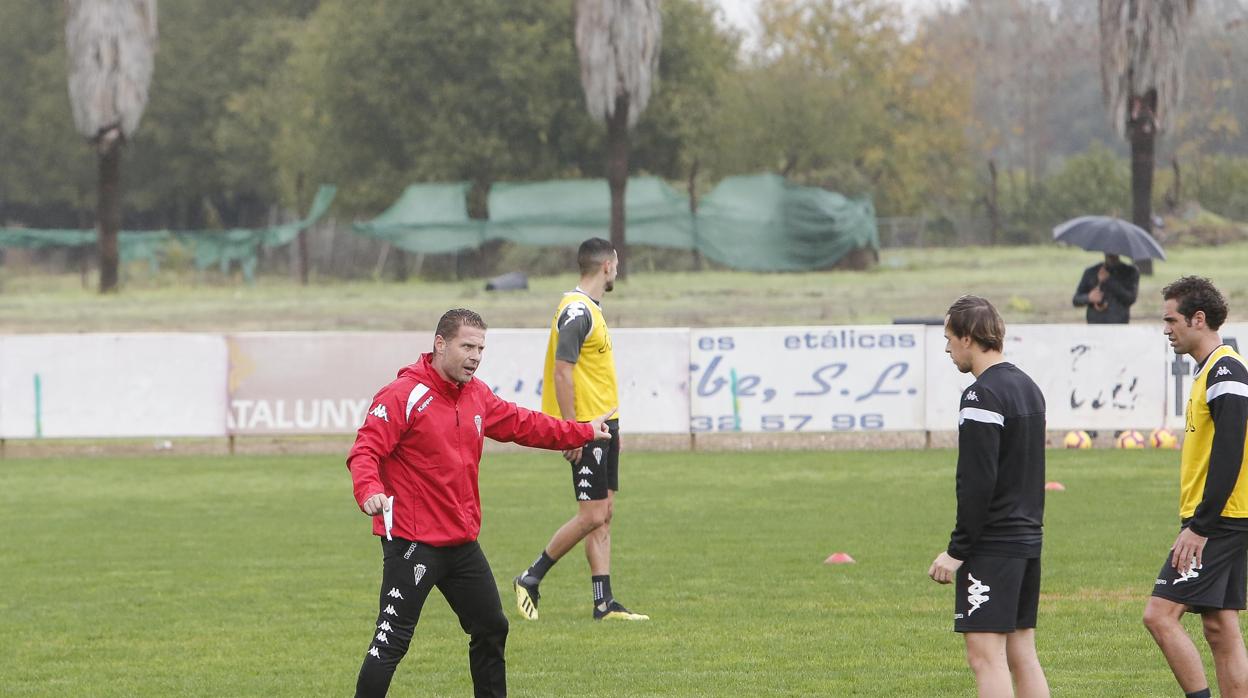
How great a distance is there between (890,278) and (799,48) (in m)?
29.2

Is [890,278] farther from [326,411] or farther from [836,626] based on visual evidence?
[836,626]

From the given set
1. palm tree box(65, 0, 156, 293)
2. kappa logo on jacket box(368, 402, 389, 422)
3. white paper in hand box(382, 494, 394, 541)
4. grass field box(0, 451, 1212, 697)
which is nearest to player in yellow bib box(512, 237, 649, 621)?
grass field box(0, 451, 1212, 697)

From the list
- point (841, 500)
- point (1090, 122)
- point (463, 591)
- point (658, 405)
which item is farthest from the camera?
point (1090, 122)

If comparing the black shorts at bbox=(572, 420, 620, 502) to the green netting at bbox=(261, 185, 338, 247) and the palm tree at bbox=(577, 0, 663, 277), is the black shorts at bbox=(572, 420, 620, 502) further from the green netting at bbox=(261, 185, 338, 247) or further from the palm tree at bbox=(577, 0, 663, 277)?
the green netting at bbox=(261, 185, 338, 247)

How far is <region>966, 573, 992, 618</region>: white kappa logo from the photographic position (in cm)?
599

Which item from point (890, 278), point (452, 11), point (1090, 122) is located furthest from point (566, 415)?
point (1090, 122)

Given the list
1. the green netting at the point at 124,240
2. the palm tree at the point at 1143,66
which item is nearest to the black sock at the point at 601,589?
the palm tree at the point at 1143,66

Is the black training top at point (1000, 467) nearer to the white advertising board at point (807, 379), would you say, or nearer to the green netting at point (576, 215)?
the white advertising board at point (807, 379)

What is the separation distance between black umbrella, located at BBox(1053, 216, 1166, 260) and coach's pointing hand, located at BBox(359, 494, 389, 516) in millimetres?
13175

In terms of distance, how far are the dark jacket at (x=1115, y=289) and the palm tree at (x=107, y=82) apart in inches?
842

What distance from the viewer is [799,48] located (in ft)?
198

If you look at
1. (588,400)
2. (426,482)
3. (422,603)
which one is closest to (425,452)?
(426,482)

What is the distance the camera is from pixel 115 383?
20.3 meters

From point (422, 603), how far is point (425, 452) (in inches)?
23.2
